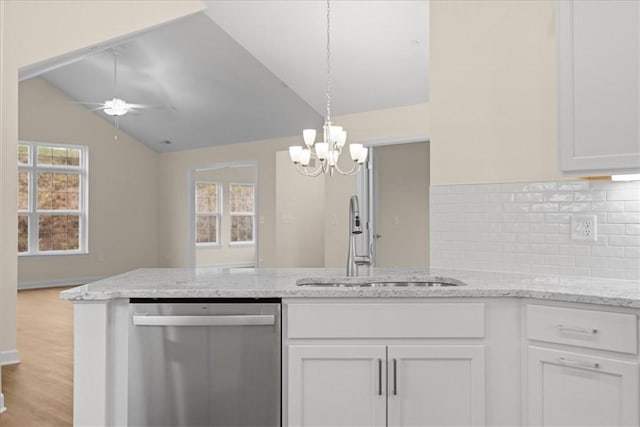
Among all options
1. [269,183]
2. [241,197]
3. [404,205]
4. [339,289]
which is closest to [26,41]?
[339,289]

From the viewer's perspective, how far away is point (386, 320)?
89.7 inches

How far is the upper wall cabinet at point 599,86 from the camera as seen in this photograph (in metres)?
2.29

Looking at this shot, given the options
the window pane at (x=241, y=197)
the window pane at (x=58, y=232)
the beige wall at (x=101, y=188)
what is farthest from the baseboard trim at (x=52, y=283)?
the window pane at (x=241, y=197)

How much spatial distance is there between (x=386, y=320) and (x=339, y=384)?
301mm

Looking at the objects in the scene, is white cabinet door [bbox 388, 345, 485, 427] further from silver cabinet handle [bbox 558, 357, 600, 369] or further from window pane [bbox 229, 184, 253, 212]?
window pane [bbox 229, 184, 253, 212]

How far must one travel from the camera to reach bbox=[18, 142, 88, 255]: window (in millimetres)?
9602

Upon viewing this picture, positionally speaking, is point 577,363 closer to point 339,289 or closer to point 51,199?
point 339,289

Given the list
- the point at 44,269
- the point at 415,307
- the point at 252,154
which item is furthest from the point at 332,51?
the point at 44,269

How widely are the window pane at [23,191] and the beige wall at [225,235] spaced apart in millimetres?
2997

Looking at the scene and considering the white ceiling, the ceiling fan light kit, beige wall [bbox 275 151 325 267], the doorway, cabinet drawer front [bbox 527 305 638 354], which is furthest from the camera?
beige wall [bbox 275 151 325 267]

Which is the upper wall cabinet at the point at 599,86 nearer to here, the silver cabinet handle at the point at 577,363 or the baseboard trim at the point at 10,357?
the silver cabinet handle at the point at 577,363

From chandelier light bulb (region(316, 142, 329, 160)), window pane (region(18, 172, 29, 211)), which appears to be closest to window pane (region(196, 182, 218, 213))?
window pane (region(18, 172, 29, 211))

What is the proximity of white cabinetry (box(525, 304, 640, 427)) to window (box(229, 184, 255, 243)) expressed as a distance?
1034 cm

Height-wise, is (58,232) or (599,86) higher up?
(599,86)
